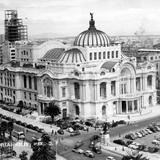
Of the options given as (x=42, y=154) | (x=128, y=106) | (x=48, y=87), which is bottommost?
(x=128, y=106)

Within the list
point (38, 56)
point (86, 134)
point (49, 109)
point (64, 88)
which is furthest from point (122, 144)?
point (38, 56)

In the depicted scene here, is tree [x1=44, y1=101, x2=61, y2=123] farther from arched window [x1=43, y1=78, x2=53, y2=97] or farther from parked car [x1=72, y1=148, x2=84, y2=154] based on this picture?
parked car [x1=72, y1=148, x2=84, y2=154]

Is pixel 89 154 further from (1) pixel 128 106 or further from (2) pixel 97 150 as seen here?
(1) pixel 128 106

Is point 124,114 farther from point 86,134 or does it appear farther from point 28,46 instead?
point 28,46

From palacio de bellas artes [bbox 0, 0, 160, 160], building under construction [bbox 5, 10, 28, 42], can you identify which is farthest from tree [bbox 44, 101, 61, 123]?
building under construction [bbox 5, 10, 28, 42]

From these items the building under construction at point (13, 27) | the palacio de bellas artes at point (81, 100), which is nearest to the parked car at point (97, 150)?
the palacio de bellas artes at point (81, 100)

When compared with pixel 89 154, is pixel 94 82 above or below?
above

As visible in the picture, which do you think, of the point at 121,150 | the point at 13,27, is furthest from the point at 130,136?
the point at 13,27
